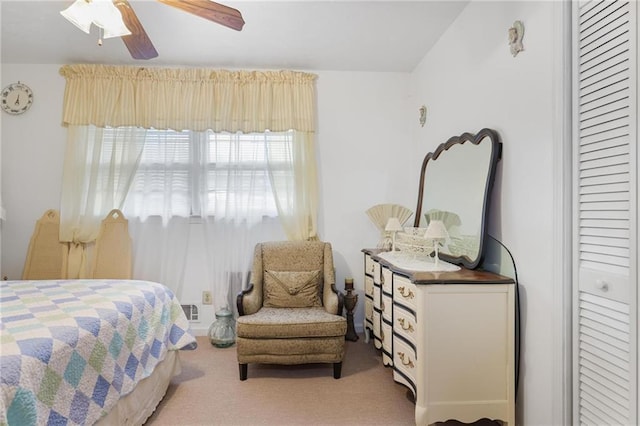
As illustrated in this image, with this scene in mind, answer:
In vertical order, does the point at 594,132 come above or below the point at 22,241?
above

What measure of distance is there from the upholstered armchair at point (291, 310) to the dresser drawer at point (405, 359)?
419 mm

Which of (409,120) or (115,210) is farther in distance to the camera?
(409,120)

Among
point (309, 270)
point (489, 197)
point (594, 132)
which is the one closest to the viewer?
point (594, 132)

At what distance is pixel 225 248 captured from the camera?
331cm

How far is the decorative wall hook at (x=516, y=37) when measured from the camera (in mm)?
1837

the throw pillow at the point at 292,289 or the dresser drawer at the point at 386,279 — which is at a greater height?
the dresser drawer at the point at 386,279

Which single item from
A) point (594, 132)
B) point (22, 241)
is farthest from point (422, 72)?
point (22, 241)

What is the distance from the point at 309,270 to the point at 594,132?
215cm

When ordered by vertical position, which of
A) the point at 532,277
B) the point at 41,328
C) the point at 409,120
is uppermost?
the point at 409,120

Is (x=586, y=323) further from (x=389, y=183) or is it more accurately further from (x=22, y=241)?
(x=22, y=241)

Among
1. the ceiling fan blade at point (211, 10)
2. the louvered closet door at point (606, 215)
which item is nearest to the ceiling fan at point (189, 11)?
the ceiling fan blade at point (211, 10)

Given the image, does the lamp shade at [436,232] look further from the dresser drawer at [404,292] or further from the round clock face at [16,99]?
the round clock face at [16,99]

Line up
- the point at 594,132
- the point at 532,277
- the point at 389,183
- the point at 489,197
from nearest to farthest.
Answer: the point at 594,132 → the point at 532,277 → the point at 489,197 → the point at 389,183

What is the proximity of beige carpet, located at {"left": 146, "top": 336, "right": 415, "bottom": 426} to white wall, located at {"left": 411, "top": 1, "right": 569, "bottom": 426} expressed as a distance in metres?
0.80
